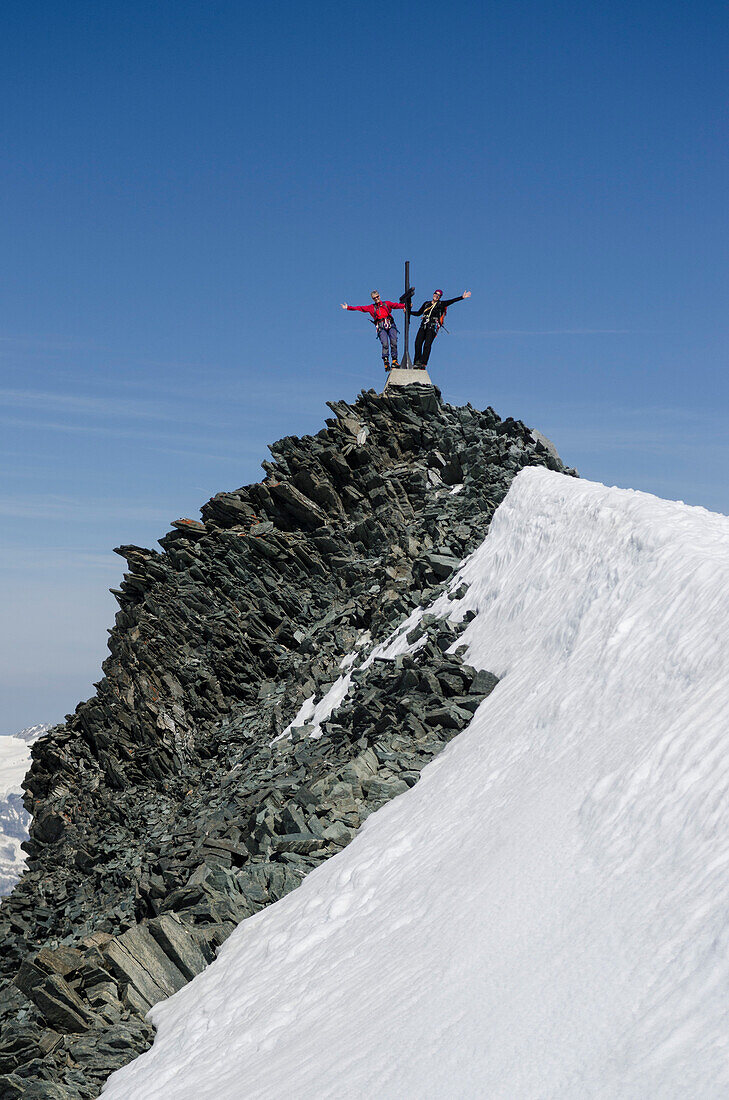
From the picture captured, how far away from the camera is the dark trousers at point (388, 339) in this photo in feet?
105

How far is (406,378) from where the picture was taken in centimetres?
3175

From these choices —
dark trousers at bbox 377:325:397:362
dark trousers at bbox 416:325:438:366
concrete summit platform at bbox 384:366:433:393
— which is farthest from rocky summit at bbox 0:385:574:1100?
dark trousers at bbox 377:325:397:362

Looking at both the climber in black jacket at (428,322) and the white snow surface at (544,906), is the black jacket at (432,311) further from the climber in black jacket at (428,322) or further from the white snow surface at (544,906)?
the white snow surface at (544,906)

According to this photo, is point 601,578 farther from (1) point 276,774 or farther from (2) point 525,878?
(1) point 276,774

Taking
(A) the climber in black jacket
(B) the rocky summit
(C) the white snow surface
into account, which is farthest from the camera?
(A) the climber in black jacket

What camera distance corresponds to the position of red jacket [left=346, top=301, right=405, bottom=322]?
3184 cm

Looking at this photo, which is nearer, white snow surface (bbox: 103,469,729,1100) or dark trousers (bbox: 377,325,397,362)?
white snow surface (bbox: 103,469,729,1100)

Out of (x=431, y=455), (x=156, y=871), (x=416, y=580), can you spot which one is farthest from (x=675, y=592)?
(x=431, y=455)

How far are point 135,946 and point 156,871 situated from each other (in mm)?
3412

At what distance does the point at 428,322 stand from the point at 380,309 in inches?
73.8

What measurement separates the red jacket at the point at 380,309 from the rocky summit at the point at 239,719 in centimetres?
279

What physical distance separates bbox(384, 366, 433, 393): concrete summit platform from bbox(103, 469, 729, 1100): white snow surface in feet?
59.6

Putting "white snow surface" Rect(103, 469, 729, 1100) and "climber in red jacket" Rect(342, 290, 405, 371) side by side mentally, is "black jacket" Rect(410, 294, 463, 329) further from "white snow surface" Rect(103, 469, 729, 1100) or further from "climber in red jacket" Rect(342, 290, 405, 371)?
"white snow surface" Rect(103, 469, 729, 1100)

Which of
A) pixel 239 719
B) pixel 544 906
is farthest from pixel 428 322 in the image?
pixel 544 906
